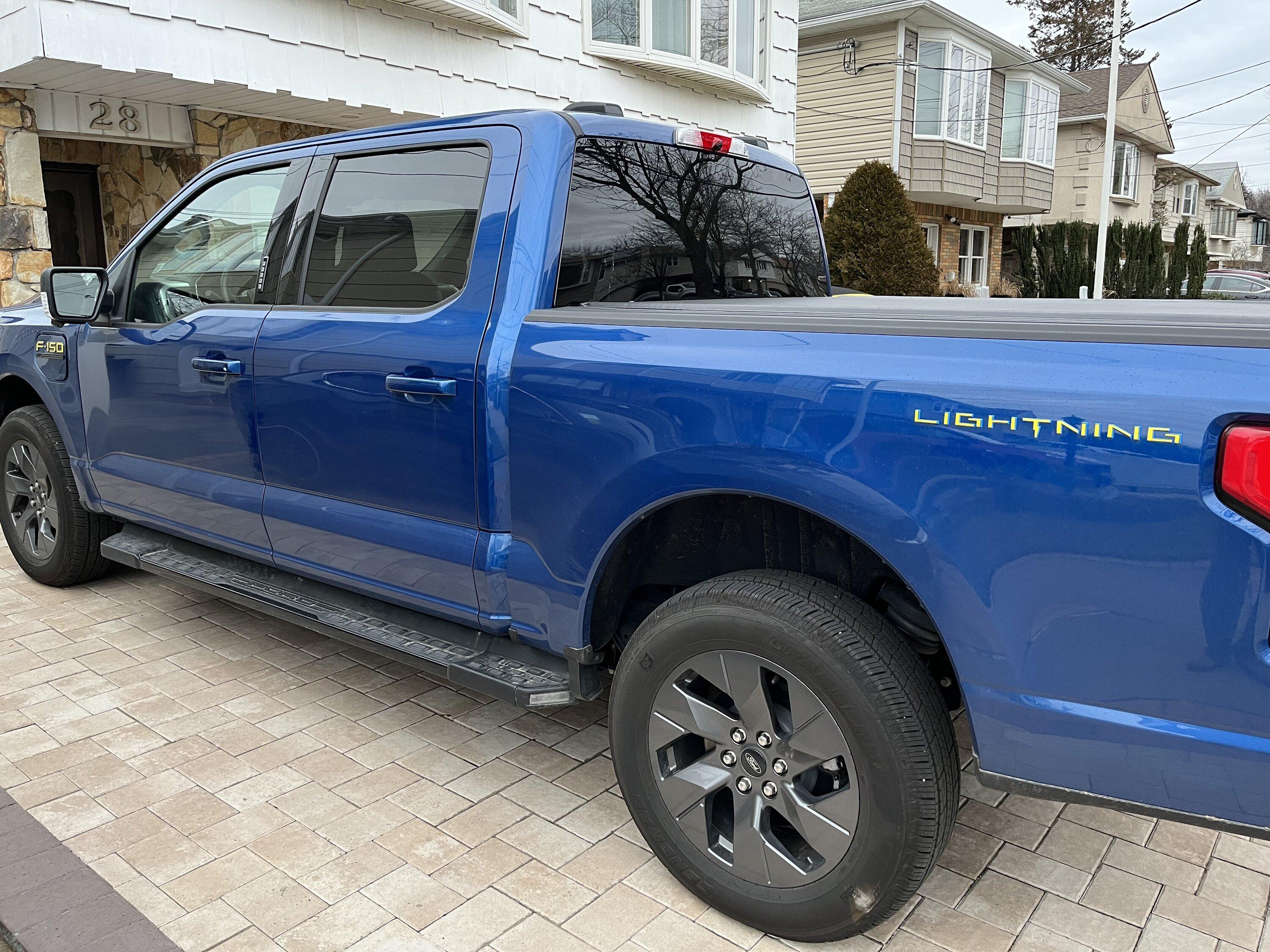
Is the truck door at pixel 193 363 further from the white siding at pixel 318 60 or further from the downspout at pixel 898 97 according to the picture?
the downspout at pixel 898 97

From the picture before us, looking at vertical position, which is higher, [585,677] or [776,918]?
[585,677]

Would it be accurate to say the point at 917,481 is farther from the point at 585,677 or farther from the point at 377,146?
the point at 377,146

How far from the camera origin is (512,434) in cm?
272

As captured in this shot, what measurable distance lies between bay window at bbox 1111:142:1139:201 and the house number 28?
32474 millimetres

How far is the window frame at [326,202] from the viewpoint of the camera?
2943 mm

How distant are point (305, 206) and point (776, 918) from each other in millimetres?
2768

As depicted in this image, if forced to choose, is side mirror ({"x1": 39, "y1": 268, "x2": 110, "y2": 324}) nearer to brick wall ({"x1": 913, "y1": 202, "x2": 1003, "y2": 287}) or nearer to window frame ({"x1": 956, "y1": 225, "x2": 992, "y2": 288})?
brick wall ({"x1": 913, "y1": 202, "x2": 1003, "y2": 287})

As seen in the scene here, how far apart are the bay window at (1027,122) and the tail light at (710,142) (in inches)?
958

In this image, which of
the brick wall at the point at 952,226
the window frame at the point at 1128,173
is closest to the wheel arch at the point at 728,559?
the brick wall at the point at 952,226

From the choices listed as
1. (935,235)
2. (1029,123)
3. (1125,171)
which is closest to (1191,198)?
(1125,171)

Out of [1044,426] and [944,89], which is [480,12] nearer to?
[1044,426]

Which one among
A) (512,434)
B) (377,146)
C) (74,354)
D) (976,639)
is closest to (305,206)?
(377,146)

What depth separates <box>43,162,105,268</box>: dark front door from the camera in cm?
1037

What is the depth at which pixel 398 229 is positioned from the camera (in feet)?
10.6
